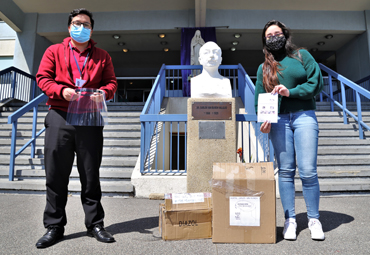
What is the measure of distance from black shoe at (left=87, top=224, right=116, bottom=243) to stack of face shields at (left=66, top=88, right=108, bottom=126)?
30.6 inches

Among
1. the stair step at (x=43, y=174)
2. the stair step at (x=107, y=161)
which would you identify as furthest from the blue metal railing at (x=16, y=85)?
the stair step at (x=43, y=174)

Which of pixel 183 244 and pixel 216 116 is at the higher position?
pixel 216 116

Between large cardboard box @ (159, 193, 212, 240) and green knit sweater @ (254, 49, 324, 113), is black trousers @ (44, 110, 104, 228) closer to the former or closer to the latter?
large cardboard box @ (159, 193, 212, 240)

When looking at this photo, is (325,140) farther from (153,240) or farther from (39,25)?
(39,25)

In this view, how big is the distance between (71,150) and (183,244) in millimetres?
1073

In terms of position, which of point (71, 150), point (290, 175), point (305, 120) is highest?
point (305, 120)

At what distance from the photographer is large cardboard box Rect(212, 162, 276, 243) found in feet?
6.03

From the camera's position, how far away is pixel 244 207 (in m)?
1.84

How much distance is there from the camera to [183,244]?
6.03 feet

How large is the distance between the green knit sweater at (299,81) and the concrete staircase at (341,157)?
1969 mm

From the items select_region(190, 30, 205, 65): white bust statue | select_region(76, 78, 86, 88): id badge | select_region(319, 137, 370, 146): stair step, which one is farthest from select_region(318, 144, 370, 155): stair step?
select_region(190, 30, 205, 65): white bust statue

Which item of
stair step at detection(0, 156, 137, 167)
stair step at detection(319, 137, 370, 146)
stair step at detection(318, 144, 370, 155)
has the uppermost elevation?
stair step at detection(319, 137, 370, 146)

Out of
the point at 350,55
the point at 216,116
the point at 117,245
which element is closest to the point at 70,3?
the point at 216,116

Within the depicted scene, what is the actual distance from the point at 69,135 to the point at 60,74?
0.47 m
